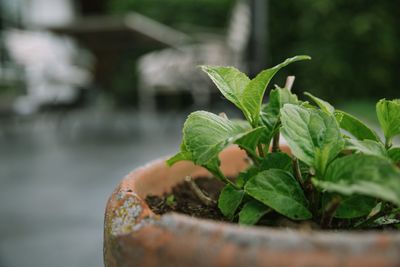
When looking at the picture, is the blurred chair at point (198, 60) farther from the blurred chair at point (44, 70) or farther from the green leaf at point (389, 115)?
the green leaf at point (389, 115)

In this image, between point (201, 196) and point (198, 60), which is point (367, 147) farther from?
point (198, 60)

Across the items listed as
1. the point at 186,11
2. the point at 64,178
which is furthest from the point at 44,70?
the point at 64,178

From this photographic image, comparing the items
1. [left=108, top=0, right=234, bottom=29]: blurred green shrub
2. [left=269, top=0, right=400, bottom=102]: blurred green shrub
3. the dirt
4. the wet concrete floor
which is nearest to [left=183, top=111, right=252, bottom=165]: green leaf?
the dirt

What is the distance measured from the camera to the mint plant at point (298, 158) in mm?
402

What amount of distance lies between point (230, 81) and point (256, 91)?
1.8 inches

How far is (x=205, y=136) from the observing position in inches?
17.4

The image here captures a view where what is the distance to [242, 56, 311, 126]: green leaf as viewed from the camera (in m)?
0.47

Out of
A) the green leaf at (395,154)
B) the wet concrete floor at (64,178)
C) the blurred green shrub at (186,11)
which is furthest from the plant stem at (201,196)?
the blurred green shrub at (186,11)

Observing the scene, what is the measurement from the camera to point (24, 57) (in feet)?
18.1

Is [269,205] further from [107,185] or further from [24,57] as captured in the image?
[24,57]

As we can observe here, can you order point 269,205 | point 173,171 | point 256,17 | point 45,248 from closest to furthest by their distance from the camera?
point 269,205, point 173,171, point 45,248, point 256,17

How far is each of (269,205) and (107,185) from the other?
7.37 feet

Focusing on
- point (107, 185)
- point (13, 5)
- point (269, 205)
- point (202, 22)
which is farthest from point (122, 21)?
point (13, 5)

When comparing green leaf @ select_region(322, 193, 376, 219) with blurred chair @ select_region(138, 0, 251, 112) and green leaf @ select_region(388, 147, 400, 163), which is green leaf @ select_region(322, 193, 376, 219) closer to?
green leaf @ select_region(388, 147, 400, 163)
